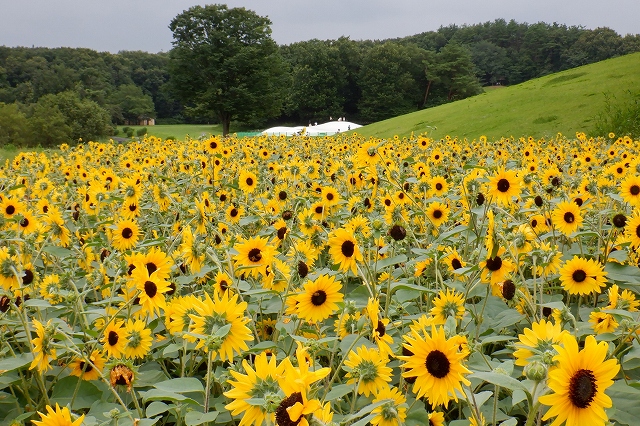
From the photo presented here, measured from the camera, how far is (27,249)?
2576mm

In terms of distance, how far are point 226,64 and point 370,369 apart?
44.7 m

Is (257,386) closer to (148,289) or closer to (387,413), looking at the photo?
(387,413)

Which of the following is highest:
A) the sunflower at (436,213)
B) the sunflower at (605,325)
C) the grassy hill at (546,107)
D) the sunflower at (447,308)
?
the grassy hill at (546,107)

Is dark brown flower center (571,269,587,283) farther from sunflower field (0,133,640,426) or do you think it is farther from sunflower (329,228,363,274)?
sunflower (329,228,363,274)

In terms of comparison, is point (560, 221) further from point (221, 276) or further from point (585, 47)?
point (585, 47)

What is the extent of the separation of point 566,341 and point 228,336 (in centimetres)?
96

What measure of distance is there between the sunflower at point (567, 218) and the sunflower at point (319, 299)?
1899 millimetres

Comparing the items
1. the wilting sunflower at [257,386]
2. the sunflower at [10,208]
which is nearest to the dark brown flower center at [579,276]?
the wilting sunflower at [257,386]

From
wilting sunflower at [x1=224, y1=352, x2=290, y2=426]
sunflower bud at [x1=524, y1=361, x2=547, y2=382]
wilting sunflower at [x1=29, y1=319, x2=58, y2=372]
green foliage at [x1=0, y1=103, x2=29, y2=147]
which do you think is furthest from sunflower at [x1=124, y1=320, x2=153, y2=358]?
green foliage at [x1=0, y1=103, x2=29, y2=147]

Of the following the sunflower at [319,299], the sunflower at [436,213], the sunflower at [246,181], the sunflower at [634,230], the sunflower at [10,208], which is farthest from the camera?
the sunflower at [246,181]

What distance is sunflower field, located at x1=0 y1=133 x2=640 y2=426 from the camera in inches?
48.2

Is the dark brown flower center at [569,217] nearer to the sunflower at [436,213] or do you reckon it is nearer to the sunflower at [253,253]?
the sunflower at [436,213]

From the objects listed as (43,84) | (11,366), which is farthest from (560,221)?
(43,84)

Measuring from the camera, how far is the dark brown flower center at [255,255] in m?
2.41
